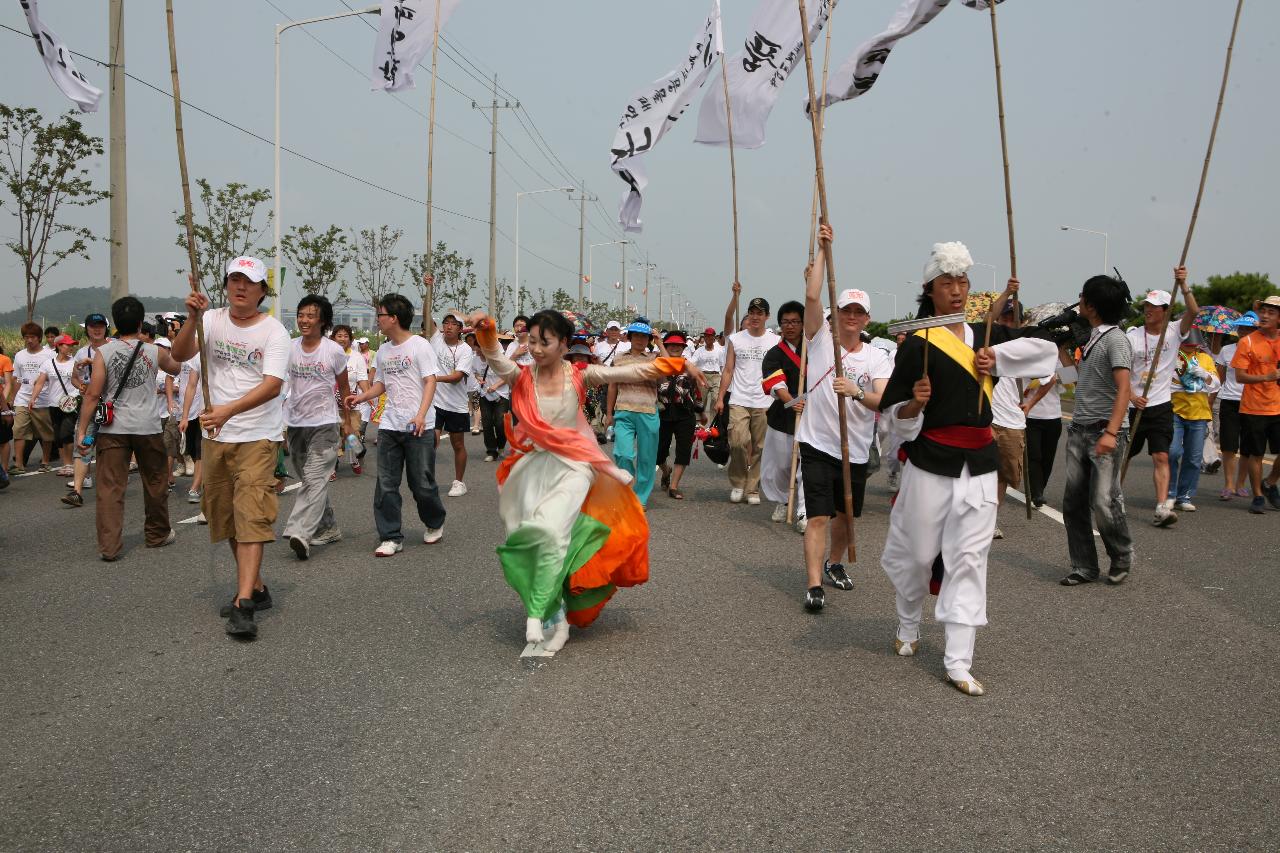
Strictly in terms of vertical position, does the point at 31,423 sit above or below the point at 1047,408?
below

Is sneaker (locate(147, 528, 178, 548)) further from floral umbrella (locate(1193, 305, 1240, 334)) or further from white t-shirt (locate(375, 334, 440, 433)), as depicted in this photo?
floral umbrella (locate(1193, 305, 1240, 334))

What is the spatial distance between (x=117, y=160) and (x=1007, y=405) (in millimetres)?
12290

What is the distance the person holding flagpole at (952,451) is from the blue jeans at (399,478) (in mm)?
4291

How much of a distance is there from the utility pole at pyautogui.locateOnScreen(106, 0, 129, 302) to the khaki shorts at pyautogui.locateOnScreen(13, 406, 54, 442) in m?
2.40

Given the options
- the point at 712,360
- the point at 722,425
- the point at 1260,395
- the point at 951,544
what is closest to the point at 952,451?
the point at 951,544

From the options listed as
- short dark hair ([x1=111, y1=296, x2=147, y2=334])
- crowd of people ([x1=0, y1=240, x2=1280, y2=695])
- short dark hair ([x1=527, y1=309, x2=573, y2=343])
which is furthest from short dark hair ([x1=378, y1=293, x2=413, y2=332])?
short dark hair ([x1=527, y1=309, x2=573, y2=343])

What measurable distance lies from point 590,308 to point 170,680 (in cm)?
7058

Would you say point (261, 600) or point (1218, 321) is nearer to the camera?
point (261, 600)

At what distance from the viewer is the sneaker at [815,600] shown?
6.36m

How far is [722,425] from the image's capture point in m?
11.5

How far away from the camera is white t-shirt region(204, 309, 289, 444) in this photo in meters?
6.27

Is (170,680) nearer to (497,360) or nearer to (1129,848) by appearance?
(497,360)

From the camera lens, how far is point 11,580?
7301 millimetres

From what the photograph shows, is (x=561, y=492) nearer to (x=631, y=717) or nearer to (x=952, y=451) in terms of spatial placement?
(x=631, y=717)
